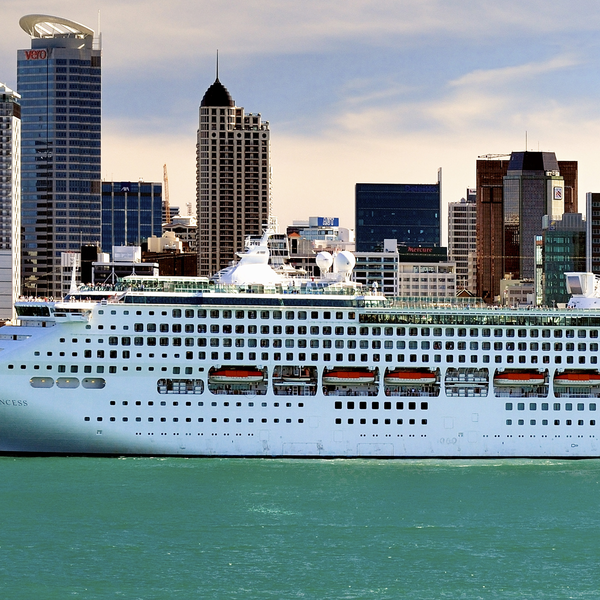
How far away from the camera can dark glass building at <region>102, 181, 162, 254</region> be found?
156875 millimetres

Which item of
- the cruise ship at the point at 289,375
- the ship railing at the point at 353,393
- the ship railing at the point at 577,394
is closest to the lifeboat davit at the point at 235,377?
the cruise ship at the point at 289,375

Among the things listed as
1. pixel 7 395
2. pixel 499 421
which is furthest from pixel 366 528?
pixel 7 395

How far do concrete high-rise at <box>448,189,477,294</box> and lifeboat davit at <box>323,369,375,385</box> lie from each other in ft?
407

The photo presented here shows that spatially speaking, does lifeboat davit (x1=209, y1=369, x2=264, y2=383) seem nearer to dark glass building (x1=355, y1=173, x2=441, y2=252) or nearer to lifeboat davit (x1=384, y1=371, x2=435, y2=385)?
lifeboat davit (x1=384, y1=371, x2=435, y2=385)

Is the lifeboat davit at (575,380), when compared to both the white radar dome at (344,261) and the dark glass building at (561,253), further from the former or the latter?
the dark glass building at (561,253)

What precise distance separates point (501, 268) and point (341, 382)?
→ 11760cm

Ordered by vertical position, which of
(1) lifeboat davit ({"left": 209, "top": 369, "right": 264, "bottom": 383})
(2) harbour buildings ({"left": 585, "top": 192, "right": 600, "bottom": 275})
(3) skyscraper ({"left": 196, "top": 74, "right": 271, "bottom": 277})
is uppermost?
(3) skyscraper ({"left": 196, "top": 74, "right": 271, "bottom": 277})

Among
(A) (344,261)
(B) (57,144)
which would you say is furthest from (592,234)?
(A) (344,261)

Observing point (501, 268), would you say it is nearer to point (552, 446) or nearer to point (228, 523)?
point (552, 446)

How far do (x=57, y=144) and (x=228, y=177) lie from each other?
18.8m

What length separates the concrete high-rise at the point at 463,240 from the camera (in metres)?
170

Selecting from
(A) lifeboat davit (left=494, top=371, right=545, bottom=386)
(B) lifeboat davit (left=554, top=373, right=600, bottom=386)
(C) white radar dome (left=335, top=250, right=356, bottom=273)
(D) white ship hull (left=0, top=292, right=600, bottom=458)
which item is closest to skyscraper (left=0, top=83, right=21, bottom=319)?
(C) white radar dome (left=335, top=250, right=356, bottom=273)

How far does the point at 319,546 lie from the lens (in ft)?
113

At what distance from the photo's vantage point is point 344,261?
167 feet
